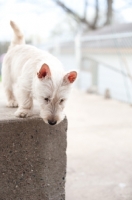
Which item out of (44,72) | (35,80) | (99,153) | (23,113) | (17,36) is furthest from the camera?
(99,153)

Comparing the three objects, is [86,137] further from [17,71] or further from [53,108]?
[53,108]

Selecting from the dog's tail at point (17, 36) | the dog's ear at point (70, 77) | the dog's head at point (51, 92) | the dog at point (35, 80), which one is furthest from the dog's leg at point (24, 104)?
the dog's tail at point (17, 36)

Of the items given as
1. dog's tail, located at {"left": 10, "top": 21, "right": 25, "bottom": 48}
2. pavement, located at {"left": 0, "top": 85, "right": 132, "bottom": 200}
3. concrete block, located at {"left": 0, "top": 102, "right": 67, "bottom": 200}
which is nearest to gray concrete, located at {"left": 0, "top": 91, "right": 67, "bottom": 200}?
concrete block, located at {"left": 0, "top": 102, "right": 67, "bottom": 200}

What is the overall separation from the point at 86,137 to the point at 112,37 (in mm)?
4185

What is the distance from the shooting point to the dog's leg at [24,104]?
219 centimetres

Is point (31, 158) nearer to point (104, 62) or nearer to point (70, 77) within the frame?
point (70, 77)

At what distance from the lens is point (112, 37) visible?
8094mm

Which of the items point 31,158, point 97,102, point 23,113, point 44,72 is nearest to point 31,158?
point 31,158

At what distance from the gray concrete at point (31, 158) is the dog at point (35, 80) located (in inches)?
A: 4.7

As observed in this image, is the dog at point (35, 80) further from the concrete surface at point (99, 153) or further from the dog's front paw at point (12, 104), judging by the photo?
the concrete surface at point (99, 153)

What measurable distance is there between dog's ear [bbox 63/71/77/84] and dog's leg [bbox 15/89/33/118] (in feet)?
1.19

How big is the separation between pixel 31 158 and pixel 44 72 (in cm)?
69

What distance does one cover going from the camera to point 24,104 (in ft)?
7.30

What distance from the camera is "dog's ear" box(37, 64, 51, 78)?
1.90 meters
